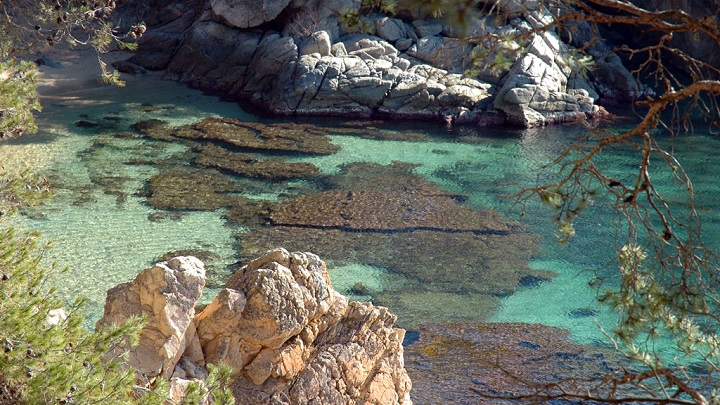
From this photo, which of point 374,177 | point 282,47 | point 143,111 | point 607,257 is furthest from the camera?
point 282,47

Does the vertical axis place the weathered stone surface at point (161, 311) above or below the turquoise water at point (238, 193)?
above

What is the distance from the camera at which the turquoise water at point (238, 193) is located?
10.0 m

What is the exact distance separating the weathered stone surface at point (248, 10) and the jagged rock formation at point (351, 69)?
0.09 ft

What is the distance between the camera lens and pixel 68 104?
19.1 m

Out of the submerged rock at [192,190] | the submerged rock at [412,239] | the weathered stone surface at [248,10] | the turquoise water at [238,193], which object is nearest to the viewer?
the turquoise water at [238,193]

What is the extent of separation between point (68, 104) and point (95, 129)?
2615 millimetres

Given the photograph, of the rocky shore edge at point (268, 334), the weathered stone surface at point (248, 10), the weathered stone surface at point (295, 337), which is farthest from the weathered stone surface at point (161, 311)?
the weathered stone surface at point (248, 10)

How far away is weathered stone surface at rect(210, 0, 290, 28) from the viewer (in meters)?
20.8

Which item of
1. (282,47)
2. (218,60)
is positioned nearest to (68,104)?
(218,60)

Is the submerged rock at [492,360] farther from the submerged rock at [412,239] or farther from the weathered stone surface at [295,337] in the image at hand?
the weathered stone surface at [295,337]

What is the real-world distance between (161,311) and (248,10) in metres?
16.9

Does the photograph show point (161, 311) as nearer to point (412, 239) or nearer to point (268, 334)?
point (268, 334)

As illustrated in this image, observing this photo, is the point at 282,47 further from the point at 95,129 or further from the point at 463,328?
the point at 463,328

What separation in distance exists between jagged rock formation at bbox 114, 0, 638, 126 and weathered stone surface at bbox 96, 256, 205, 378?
13037 mm
